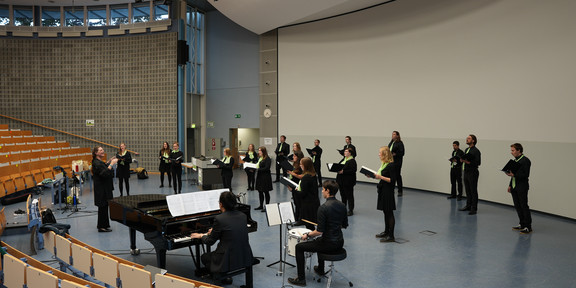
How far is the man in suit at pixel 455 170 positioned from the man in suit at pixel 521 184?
8.05 ft

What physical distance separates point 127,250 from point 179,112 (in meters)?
10.8

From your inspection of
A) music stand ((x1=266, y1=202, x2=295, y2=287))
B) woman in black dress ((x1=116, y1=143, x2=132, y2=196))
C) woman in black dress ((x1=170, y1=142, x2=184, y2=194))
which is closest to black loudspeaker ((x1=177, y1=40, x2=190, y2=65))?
woman in black dress ((x1=170, y1=142, x2=184, y2=194))

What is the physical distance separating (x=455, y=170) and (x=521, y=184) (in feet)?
10.7

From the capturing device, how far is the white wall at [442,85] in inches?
355

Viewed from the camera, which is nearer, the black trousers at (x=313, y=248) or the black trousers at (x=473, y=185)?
the black trousers at (x=313, y=248)

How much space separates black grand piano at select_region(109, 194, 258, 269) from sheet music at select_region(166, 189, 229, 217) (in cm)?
10

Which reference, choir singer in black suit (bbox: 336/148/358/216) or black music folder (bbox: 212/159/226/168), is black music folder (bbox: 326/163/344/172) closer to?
choir singer in black suit (bbox: 336/148/358/216)

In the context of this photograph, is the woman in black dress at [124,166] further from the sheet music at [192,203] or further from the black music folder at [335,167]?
the sheet music at [192,203]

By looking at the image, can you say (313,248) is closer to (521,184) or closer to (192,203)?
(192,203)

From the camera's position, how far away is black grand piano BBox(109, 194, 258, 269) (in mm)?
4949

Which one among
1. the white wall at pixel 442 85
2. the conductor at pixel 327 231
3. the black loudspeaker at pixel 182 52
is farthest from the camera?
the black loudspeaker at pixel 182 52

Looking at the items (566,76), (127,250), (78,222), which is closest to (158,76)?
(78,222)

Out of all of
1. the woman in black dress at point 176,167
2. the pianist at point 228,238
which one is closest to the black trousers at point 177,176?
the woman in black dress at point 176,167

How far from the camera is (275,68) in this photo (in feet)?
54.3
